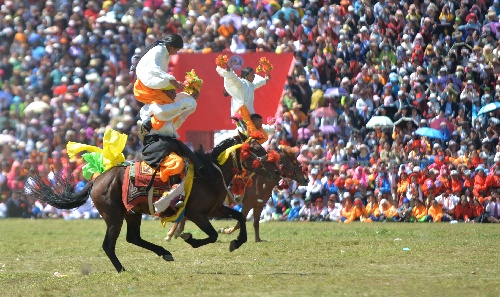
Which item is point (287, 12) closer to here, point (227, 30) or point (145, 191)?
point (227, 30)

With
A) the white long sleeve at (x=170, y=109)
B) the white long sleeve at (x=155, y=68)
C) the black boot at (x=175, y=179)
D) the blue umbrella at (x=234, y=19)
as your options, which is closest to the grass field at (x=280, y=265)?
the black boot at (x=175, y=179)

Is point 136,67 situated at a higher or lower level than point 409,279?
higher

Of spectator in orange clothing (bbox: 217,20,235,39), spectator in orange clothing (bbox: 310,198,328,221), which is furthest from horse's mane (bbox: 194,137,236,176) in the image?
spectator in orange clothing (bbox: 217,20,235,39)

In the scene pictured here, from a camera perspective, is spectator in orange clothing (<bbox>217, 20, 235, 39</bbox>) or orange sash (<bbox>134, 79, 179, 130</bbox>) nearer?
orange sash (<bbox>134, 79, 179, 130</bbox>)

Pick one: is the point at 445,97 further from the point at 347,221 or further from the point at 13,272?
the point at 13,272

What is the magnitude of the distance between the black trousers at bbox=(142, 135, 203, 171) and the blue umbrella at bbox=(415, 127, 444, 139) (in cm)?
1090

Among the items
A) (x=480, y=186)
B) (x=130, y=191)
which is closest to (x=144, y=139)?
(x=130, y=191)

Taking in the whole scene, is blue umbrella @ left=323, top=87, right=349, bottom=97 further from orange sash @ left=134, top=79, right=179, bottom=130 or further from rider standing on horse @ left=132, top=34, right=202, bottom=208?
orange sash @ left=134, top=79, right=179, bottom=130

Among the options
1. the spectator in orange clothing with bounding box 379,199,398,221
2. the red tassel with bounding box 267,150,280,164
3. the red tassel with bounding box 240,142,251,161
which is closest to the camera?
the red tassel with bounding box 240,142,251,161

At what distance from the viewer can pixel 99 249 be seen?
54.2ft

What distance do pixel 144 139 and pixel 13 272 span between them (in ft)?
7.71

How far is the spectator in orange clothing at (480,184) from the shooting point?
21.5 metres

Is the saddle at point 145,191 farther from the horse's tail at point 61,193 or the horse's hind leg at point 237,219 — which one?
the horse's tail at point 61,193

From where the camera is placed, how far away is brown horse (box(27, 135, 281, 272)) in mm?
12570
